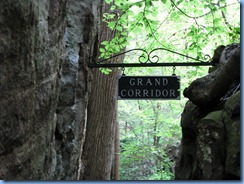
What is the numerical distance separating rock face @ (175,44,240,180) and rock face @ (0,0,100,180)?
53.6 inches

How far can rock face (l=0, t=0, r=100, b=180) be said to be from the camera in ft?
7.79

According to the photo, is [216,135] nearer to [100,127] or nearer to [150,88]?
[150,88]

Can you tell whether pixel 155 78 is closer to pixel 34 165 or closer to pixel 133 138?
pixel 34 165

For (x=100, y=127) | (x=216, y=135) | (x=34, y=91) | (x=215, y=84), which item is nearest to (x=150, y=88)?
(x=215, y=84)

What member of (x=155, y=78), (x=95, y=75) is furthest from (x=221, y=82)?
(x=95, y=75)

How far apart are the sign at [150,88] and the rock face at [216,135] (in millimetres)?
285

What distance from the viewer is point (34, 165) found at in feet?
9.19

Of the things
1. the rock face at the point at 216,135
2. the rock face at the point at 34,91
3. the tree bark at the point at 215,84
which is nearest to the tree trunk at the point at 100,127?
the rock face at the point at 34,91

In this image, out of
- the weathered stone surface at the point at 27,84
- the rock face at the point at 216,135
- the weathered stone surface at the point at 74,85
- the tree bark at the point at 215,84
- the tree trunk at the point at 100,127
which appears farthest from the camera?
the tree trunk at the point at 100,127

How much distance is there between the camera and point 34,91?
8.93ft

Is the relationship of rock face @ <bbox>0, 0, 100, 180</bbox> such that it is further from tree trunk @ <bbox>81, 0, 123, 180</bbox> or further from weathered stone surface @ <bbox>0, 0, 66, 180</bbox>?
tree trunk @ <bbox>81, 0, 123, 180</bbox>

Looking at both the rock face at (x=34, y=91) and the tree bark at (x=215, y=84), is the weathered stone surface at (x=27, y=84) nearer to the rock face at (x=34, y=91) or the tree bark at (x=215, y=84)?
the rock face at (x=34, y=91)

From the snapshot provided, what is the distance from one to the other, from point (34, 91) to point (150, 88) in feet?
4.98

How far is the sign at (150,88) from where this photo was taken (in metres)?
3.84
